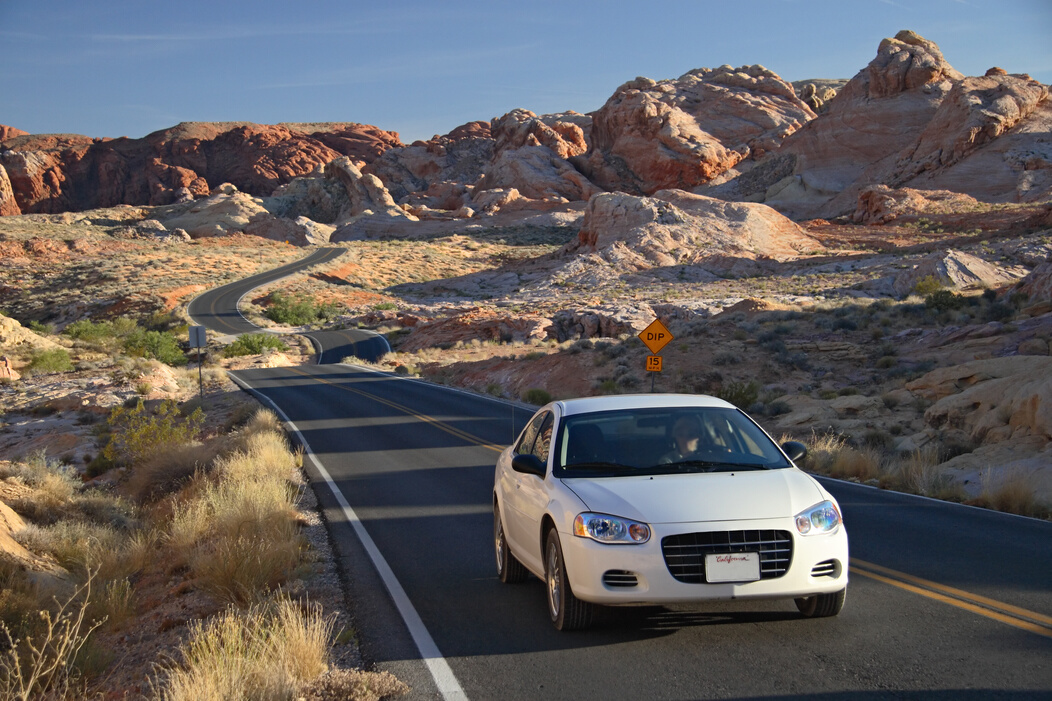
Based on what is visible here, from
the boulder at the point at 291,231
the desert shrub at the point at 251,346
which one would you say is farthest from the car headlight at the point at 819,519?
the boulder at the point at 291,231

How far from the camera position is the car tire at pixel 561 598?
17.0ft

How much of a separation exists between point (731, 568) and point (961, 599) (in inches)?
89.8

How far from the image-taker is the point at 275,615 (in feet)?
18.5

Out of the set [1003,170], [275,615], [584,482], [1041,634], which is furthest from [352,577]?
→ [1003,170]

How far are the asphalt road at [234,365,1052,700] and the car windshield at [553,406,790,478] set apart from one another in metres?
0.99

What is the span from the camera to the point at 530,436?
6887mm

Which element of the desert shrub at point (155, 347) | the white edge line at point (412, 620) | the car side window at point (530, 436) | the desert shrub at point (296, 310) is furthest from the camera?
the desert shrub at point (296, 310)

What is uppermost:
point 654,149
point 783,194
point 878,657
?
point 654,149

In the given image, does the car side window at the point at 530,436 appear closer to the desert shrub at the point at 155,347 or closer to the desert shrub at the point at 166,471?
the desert shrub at the point at 166,471

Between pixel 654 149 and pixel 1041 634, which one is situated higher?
pixel 654 149

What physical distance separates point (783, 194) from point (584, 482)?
9508cm

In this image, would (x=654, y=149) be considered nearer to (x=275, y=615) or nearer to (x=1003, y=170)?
(x=1003, y=170)

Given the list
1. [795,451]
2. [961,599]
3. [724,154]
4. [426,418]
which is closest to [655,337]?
[426,418]

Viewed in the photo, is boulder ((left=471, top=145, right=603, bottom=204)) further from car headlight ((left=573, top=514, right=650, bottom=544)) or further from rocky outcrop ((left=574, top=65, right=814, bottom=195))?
car headlight ((left=573, top=514, right=650, bottom=544))
